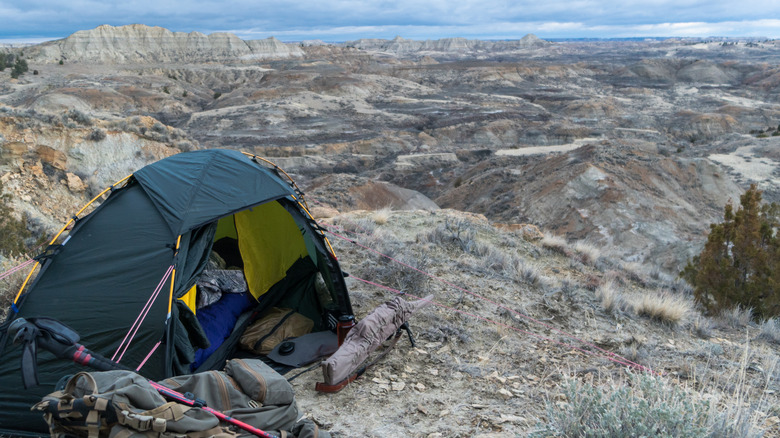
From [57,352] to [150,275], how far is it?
1.05 metres

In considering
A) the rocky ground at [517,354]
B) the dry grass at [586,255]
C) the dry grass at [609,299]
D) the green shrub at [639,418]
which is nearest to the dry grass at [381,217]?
the rocky ground at [517,354]

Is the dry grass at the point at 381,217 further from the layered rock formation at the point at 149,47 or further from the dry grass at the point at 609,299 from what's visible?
the layered rock formation at the point at 149,47

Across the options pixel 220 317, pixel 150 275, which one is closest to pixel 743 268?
pixel 220 317

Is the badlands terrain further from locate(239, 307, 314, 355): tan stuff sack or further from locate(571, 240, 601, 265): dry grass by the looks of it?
locate(239, 307, 314, 355): tan stuff sack

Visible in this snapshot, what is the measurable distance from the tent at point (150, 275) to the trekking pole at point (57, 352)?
22.1 inches

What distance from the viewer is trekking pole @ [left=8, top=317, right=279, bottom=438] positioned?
117 inches

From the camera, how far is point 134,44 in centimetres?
9825

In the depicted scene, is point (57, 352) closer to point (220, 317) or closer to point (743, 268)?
point (220, 317)

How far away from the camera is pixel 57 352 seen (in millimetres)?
3307

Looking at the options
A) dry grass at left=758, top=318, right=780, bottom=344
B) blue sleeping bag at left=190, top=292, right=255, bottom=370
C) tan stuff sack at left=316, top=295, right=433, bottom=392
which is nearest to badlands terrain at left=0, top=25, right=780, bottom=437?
dry grass at left=758, top=318, right=780, bottom=344

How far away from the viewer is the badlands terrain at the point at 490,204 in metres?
4.54

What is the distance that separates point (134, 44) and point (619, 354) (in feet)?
374

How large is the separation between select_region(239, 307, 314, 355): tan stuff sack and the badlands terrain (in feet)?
2.85

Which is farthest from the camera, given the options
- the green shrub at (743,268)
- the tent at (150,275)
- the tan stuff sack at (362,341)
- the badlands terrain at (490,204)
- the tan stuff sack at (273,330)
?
the green shrub at (743,268)
